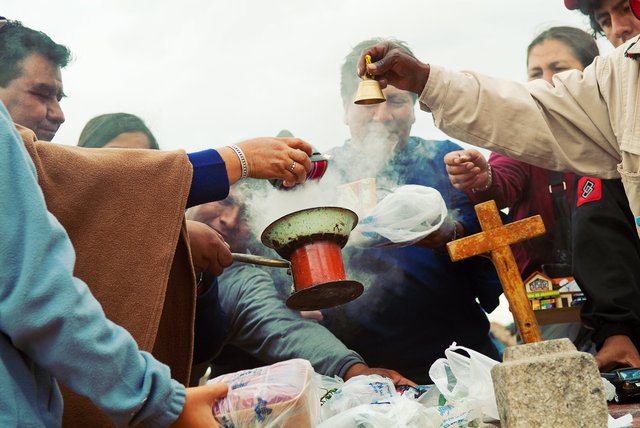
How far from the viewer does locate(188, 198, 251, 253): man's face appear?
14.0 ft

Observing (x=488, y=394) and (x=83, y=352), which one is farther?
(x=488, y=394)

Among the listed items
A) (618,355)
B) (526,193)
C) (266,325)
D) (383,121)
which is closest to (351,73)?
(383,121)

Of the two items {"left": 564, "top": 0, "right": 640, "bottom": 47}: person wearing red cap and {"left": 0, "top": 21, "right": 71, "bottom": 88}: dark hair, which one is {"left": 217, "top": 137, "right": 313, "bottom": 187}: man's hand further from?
{"left": 564, "top": 0, "right": 640, "bottom": 47}: person wearing red cap

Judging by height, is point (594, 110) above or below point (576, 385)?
above

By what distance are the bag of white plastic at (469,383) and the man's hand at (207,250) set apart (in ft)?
3.94

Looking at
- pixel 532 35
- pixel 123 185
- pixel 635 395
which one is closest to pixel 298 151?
pixel 123 185

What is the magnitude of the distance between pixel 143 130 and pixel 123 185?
2192mm

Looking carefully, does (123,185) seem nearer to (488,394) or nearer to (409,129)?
(488,394)

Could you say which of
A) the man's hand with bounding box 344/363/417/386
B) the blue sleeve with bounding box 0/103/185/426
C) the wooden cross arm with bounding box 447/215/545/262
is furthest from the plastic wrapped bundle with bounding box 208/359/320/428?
the man's hand with bounding box 344/363/417/386

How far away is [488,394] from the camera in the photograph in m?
2.58

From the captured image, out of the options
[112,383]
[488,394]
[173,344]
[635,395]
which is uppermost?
[112,383]

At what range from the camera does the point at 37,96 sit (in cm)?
406

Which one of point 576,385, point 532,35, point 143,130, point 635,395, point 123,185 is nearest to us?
point 576,385

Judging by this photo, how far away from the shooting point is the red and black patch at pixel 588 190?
4.03 m
